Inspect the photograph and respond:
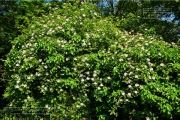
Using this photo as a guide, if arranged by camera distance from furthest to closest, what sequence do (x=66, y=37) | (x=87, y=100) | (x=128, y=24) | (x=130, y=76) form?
(x=128, y=24), (x=66, y=37), (x=87, y=100), (x=130, y=76)

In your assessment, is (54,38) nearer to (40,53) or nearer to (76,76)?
(40,53)

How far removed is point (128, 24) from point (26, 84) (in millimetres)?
4535

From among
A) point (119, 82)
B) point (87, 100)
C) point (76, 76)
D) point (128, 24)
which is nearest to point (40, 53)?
point (76, 76)

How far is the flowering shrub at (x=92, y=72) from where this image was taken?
6.74 m

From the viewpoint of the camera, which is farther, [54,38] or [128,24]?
[128,24]

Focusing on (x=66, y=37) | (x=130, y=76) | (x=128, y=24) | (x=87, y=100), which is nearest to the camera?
(x=130, y=76)

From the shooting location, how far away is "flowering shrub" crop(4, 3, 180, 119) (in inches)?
265

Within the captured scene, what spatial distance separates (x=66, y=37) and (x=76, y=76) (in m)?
1.10

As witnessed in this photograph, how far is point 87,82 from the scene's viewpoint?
731cm

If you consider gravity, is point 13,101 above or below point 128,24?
below

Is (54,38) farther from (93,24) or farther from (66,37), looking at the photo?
(93,24)

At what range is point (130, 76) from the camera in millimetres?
6773

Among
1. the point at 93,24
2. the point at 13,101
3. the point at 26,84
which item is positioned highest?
the point at 93,24

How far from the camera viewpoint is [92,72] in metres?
7.32
